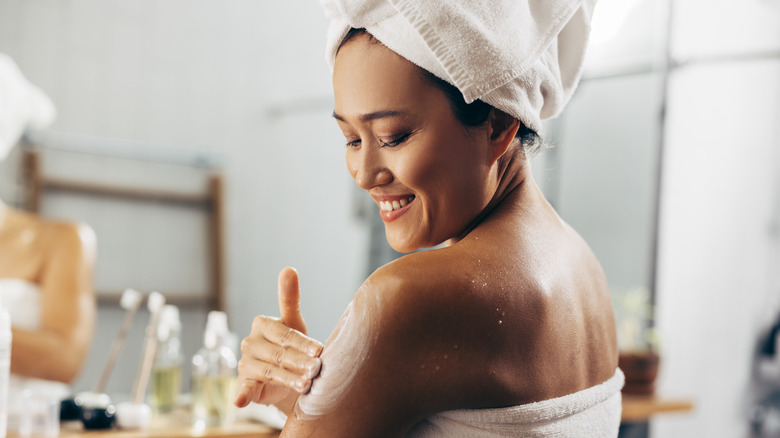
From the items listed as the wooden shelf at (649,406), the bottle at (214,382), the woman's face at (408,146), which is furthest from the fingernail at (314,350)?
the wooden shelf at (649,406)

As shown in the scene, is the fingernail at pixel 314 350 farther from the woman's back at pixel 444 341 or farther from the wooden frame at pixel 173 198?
the wooden frame at pixel 173 198

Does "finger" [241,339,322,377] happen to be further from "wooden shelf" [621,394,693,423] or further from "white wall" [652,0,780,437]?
"white wall" [652,0,780,437]

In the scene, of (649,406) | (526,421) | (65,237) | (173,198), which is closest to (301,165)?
(173,198)

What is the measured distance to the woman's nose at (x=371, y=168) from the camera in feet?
1.65

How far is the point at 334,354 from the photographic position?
0.44 meters

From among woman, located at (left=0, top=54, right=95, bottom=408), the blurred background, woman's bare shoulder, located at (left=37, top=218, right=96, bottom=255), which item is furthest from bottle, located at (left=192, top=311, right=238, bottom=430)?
the blurred background

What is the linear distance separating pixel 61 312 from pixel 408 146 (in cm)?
159

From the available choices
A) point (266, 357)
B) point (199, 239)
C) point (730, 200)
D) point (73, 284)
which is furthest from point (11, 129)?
point (730, 200)

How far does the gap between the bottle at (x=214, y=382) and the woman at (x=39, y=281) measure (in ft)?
1.22

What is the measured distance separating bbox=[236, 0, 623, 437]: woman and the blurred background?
5.56 ft

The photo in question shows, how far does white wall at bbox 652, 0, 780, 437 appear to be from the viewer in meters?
2.30

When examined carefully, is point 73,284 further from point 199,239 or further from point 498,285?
point 498,285

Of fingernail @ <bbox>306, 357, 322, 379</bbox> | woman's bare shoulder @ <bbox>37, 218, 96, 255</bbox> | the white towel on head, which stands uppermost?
the white towel on head

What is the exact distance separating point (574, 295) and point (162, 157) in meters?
1.99
